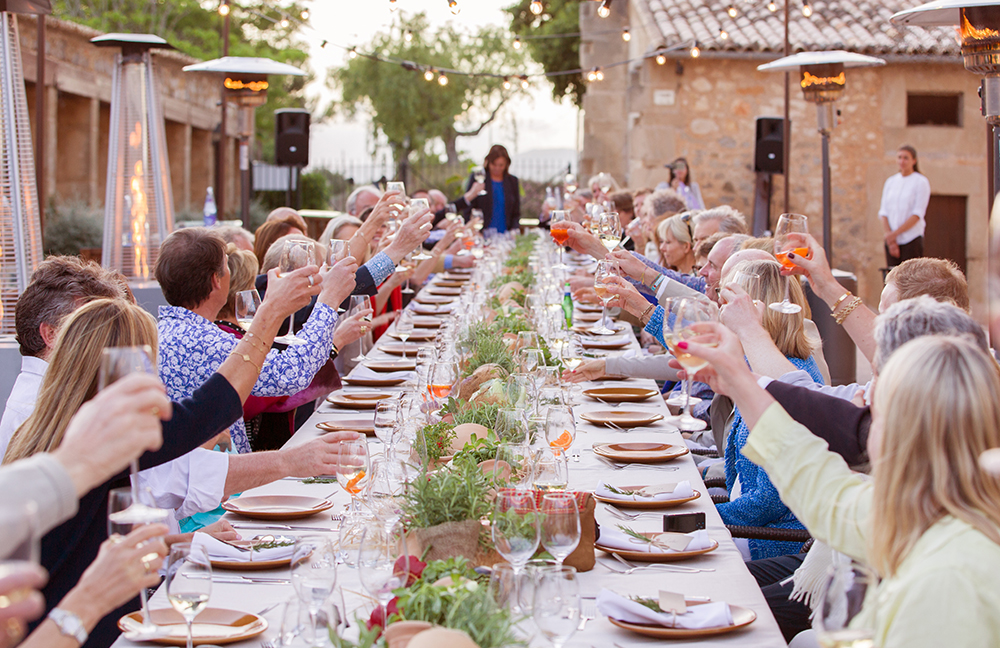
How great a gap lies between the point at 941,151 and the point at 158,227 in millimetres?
10043

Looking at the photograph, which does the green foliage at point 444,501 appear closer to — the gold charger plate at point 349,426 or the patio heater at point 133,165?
the gold charger plate at point 349,426

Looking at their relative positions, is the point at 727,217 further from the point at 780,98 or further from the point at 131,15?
the point at 131,15

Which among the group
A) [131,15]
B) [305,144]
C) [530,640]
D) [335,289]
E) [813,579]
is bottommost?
[813,579]

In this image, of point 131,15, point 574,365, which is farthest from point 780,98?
point 131,15

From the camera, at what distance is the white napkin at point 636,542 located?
2.14m

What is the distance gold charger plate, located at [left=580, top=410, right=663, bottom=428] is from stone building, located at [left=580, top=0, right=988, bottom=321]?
33.2 ft

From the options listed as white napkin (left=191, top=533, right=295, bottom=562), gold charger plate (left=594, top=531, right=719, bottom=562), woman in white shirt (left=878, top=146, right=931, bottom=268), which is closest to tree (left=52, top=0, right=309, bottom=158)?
woman in white shirt (left=878, top=146, right=931, bottom=268)

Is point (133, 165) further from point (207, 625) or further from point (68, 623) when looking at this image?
point (68, 623)

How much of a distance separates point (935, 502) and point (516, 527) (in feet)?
2.11

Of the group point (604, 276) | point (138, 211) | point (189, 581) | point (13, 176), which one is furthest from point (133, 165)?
point (189, 581)

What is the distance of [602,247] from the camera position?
181 inches

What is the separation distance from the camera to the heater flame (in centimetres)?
746

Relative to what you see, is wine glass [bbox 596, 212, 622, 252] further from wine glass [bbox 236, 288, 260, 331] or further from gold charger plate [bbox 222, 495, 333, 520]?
gold charger plate [bbox 222, 495, 333, 520]

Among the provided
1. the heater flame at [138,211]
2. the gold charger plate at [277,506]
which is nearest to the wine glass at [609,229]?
the gold charger plate at [277,506]
